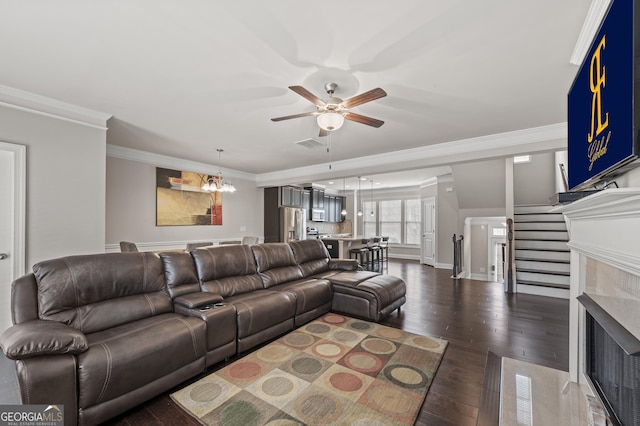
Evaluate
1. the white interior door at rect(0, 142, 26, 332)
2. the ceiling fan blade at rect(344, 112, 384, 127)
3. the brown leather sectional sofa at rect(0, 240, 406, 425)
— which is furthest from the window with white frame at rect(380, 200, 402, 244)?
the white interior door at rect(0, 142, 26, 332)

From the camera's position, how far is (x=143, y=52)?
228 centimetres

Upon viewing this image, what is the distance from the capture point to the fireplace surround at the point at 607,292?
3.92 feet

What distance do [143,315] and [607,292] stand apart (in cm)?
331

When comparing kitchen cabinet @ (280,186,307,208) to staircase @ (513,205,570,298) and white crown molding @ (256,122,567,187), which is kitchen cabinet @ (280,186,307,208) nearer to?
white crown molding @ (256,122,567,187)

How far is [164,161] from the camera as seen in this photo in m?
5.72

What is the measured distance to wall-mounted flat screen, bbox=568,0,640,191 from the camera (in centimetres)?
111

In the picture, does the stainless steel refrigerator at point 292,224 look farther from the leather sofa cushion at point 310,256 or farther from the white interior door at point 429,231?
the white interior door at point 429,231

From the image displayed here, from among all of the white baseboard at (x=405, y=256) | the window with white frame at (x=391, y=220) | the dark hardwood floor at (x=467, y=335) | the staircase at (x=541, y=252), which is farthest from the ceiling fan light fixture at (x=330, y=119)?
the window with white frame at (x=391, y=220)

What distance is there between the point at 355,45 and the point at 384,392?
8.76 ft

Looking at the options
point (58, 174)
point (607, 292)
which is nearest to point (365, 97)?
point (607, 292)

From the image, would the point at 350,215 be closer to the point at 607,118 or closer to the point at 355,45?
the point at 355,45

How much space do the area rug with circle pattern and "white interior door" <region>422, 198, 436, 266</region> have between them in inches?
221

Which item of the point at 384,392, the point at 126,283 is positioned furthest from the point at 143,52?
Answer: the point at 384,392

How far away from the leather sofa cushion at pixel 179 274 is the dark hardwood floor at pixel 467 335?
94 cm
